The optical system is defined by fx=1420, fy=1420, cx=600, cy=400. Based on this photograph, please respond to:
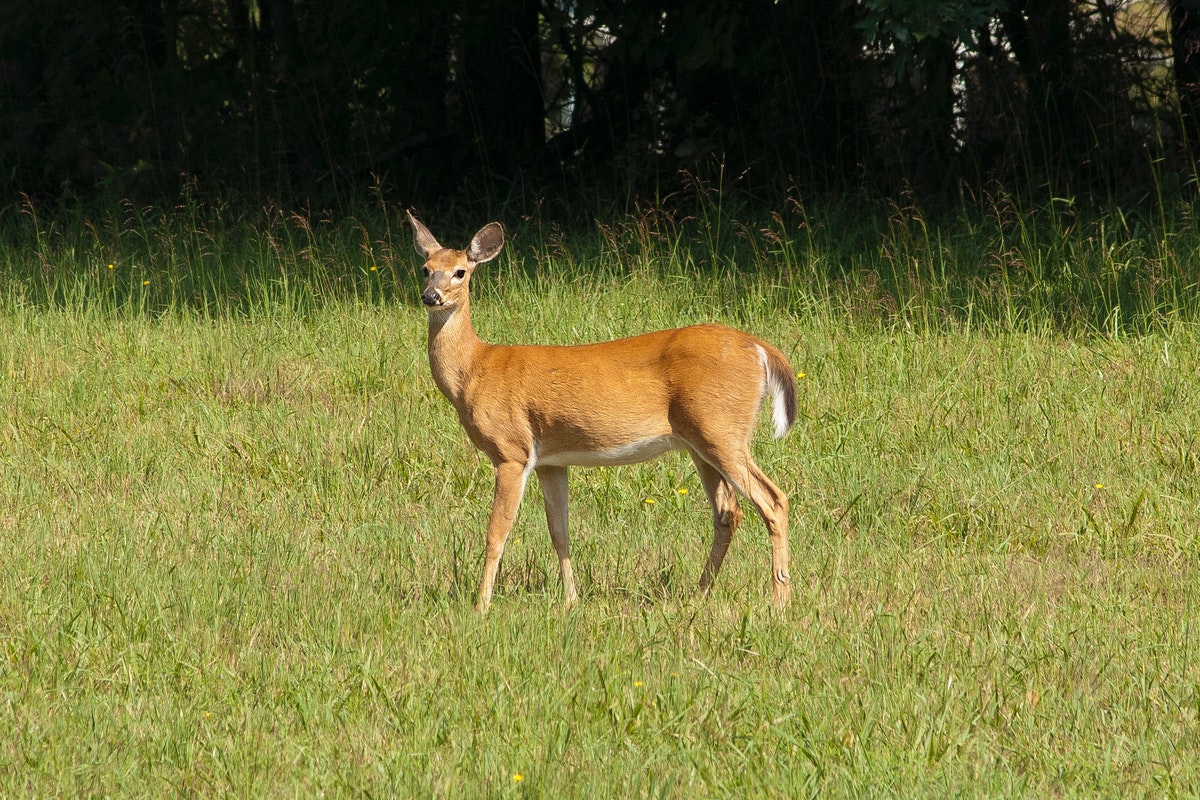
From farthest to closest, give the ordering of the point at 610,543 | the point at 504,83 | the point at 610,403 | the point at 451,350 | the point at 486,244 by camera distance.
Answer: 1. the point at 504,83
2. the point at 610,543
3. the point at 486,244
4. the point at 451,350
5. the point at 610,403

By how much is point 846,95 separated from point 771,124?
1.94ft

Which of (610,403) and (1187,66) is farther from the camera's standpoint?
(1187,66)

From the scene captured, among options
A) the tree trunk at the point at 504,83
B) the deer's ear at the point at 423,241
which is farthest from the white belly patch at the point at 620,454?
the tree trunk at the point at 504,83

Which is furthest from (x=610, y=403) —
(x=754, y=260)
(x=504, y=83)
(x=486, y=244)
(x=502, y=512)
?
(x=504, y=83)

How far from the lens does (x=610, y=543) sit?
506 cm

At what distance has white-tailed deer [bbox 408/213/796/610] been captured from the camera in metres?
4.41

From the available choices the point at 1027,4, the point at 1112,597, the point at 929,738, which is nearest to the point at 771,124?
the point at 1027,4

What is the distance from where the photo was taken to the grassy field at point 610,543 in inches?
132

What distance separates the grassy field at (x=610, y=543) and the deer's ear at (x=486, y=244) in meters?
1.00

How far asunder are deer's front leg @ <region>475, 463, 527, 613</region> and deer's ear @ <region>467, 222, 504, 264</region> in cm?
75

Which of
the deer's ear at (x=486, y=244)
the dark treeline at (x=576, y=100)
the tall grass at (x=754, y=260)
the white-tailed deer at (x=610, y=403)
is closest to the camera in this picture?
the white-tailed deer at (x=610, y=403)

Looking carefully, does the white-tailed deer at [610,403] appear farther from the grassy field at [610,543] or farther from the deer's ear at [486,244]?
the grassy field at [610,543]

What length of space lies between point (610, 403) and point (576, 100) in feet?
25.5

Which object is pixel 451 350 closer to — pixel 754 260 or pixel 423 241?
pixel 423 241
